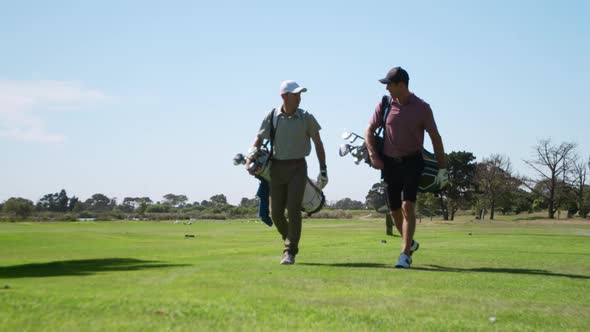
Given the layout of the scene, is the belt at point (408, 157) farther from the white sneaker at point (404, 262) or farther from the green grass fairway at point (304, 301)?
the green grass fairway at point (304, 301)

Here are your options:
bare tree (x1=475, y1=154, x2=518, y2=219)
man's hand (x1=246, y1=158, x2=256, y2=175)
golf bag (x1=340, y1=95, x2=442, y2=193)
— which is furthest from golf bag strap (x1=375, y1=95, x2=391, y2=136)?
bare tree (x1=475, y1=154, x2=518, y2=219)

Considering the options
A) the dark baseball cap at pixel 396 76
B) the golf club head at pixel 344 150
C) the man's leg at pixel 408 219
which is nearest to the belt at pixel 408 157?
the man's leg at pixel 408 219

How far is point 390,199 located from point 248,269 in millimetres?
2395

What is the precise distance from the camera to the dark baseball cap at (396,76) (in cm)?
855

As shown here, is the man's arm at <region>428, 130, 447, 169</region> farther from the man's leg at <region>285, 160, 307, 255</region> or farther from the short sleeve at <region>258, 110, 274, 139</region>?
the short sleeve at <region>258, 110, 274, 139</region>

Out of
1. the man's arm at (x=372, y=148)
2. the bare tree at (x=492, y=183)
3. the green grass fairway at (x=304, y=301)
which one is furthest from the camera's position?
the bare tree at (x=492, y=183)

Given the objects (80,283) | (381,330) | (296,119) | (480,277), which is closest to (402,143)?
(296,119)

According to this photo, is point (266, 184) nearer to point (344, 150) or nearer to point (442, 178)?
point (344, 150)

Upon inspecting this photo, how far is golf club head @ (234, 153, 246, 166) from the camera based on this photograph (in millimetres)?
9617

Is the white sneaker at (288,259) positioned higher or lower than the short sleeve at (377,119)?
lower

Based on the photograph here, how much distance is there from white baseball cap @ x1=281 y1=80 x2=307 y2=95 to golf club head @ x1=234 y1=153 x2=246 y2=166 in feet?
3.61

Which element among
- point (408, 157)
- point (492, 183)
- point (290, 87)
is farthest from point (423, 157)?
point (492, 183)

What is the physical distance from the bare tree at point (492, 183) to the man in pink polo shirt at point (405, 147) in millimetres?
89074

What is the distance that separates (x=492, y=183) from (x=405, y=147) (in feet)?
298
